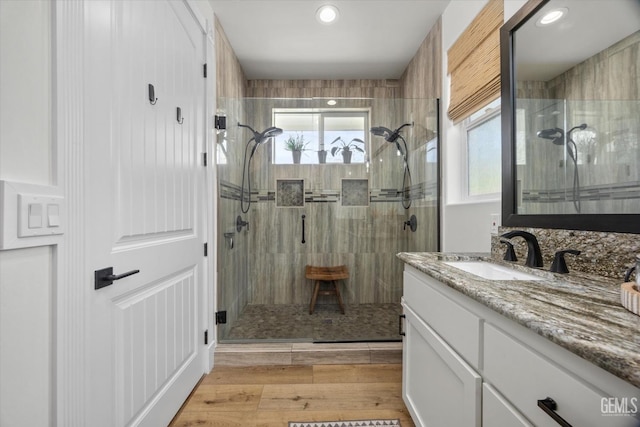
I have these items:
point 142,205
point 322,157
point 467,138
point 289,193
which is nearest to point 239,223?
point 289,193

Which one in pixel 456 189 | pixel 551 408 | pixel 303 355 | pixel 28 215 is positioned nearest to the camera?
pixel 551 408

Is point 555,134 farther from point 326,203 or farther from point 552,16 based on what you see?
point 326,203

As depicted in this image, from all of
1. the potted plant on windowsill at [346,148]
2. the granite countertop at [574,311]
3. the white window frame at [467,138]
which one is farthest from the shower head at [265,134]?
the granite countertop at [574,311]

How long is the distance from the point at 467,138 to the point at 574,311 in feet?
5.28

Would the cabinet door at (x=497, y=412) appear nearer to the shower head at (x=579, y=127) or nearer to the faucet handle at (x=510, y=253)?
the faucet handle at (x=510, y=253)

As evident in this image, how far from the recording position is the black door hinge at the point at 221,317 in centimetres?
189

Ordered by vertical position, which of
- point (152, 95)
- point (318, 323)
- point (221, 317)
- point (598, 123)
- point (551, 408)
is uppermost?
point (152, 95)

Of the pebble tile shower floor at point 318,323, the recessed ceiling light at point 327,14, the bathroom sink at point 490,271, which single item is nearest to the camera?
the bathroom sink at point 490,271

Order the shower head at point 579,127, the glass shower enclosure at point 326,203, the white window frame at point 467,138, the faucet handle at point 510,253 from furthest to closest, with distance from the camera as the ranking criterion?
1. the glass shower enclosure at point 326,203
2. the white window frame at point 467,138
3. the faucet handle at point 510,253
4. the shower head at point 579,127

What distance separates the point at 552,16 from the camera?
42.9 inches

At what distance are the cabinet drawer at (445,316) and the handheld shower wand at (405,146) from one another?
1.34 metres

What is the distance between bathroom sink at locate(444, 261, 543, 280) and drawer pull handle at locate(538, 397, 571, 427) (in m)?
0.61

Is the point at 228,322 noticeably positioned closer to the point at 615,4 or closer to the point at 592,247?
the point at 592,247

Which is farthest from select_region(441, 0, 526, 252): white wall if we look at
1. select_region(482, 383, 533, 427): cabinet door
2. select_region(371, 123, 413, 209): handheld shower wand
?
select_region(482, 383, 533, 427): cabinet door
